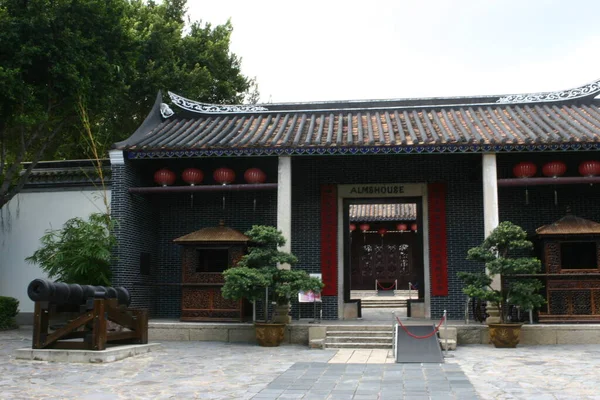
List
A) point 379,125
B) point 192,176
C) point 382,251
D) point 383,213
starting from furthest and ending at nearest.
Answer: point 382,251 < point 383,213 < point 379,125 < point 192,176

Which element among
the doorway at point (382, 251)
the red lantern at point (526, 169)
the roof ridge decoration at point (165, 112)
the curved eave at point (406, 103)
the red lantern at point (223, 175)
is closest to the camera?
the red lantern at point (526, 169)

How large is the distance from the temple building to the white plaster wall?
2056 millimetres

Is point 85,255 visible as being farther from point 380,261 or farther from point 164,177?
point 380,261

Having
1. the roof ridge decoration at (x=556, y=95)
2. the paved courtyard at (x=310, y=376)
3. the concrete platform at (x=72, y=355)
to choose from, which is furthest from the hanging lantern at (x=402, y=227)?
the concrete platform at (x=72, y=355)

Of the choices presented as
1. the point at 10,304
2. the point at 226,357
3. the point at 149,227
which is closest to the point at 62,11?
the point at 149,227

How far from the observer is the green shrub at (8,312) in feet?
45.2

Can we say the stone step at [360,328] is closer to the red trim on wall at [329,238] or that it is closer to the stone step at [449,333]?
the stone step at [449,333]

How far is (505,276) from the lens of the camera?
447 inches

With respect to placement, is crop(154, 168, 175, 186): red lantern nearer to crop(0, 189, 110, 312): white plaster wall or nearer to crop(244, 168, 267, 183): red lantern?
crop(244, 168, 267, 183): red lantern

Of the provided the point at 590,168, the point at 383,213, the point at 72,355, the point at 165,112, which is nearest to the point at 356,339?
the point at 72,355

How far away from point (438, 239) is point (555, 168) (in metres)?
2.70

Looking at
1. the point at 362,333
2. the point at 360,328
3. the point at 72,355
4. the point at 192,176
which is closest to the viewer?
the point at 72,355

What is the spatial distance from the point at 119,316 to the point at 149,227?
4.14 m

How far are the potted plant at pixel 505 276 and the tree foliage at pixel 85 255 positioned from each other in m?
6.84
